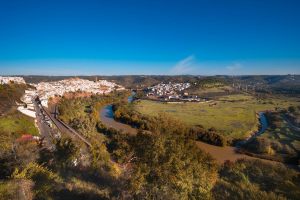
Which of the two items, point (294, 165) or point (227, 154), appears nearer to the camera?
point (294, 165)

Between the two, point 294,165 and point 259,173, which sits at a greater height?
point 259,173

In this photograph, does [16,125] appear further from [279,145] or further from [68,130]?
[279,145]

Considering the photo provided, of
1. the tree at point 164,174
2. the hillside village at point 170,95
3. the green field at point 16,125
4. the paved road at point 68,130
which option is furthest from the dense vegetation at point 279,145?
the hillside village at point 170,95

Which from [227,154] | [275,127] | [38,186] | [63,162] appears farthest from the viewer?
[275,127]

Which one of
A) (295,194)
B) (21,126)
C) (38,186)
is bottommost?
(21,126)

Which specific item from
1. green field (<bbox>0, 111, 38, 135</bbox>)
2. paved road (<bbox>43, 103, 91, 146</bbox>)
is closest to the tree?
paved road (<bbox>43, 103, 91, 146</bbox>)

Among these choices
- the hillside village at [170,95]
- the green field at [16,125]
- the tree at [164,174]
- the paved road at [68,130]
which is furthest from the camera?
the hillside village at [170,95]

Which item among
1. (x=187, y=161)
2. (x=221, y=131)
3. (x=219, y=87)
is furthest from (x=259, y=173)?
(x=219, y=87)

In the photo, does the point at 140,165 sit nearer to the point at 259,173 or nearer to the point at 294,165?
the point at 259,173

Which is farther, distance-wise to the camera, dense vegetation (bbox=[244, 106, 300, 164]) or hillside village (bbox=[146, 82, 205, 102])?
hillside village (bbox=[146, 82, 205, 102])

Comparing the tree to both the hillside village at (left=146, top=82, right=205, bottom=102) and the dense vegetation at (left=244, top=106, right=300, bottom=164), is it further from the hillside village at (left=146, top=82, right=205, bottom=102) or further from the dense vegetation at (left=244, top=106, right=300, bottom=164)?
the hillside village at (left=146, top=82, right=205, bottom=102)

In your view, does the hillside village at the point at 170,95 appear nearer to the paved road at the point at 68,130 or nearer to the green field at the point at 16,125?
the paved road at the point at 68,130
